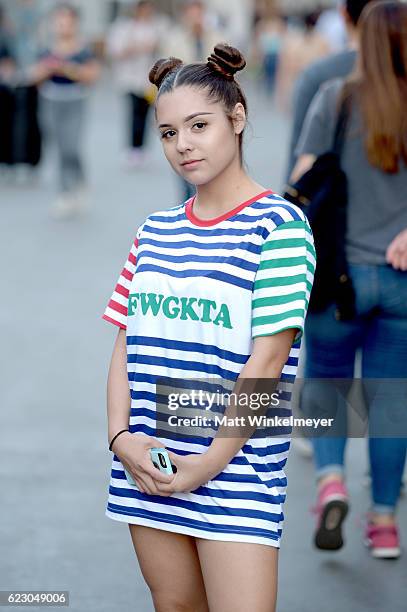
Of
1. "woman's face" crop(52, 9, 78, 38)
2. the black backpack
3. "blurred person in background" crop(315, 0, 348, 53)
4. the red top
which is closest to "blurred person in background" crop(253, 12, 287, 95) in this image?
"blurred person in background" crop(315, 0, 348, 53)

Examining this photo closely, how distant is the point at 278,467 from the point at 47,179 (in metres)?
12.7

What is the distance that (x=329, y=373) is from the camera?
4.35 meters

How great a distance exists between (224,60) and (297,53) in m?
20.1

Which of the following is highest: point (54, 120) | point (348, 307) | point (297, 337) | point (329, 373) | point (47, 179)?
point (297, 337)

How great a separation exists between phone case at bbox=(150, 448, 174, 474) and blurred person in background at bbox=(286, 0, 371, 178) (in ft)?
8.13

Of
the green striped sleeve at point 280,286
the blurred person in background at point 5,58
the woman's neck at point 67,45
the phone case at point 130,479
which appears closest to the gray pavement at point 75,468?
the phone case at point 130,479

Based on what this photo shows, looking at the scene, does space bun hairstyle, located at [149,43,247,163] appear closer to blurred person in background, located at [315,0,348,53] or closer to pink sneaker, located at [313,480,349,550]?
pink sneaker, located at [313,480,349,550]

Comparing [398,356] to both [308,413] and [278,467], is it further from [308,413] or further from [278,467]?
[278,467]

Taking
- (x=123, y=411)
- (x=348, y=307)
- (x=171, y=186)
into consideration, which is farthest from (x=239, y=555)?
(x=171, y=186)

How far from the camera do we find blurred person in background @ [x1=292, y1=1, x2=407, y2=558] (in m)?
3.99

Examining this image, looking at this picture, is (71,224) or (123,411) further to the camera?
(71,224)

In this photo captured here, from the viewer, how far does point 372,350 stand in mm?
4211

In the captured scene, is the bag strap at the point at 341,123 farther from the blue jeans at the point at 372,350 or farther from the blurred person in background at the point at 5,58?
the blurred person in background at the point at 5,58

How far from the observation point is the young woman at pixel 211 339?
2648mm
